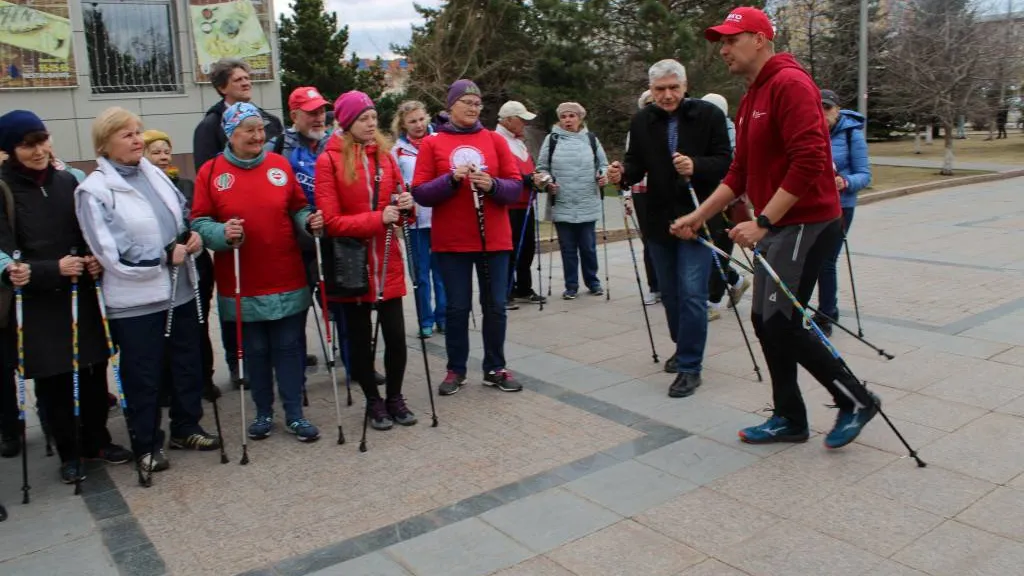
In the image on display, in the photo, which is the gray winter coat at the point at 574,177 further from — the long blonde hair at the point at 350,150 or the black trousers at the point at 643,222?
the long blonde hair at the point at 350,150

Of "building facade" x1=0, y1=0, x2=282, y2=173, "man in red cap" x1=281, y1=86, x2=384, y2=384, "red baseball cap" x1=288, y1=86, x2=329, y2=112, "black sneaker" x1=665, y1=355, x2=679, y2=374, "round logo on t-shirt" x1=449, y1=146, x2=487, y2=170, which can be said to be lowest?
"black sneaker" x1=665, y1=355, x2=679, y2=374

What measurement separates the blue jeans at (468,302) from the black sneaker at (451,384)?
1.4 inches

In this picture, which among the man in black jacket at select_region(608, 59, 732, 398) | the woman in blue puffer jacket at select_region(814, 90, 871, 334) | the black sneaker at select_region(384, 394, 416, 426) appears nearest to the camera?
the black sneaker at select_region(384, 394, 416, 426)

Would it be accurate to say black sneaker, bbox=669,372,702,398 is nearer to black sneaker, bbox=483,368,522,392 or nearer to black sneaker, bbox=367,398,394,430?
black sneaker, bbox=483,368,522,392

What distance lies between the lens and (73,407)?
15.0ft

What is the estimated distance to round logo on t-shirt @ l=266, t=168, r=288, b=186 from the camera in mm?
4840

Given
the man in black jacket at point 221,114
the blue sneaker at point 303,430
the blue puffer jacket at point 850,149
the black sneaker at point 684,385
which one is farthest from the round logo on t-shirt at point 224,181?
the blue puffer jacket at point 850,149

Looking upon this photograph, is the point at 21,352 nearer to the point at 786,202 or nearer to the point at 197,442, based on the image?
the point at 197,442

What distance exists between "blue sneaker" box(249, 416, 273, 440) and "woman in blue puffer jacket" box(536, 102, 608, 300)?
401 cm

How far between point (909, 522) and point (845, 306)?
4.41m

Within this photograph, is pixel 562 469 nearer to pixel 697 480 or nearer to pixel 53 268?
pixel 697 480

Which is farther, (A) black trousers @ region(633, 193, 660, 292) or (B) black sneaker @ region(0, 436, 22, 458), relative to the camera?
(A) black trousers @ region(633, 193, 660, 292)

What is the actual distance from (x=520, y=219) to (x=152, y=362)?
14.7 ft

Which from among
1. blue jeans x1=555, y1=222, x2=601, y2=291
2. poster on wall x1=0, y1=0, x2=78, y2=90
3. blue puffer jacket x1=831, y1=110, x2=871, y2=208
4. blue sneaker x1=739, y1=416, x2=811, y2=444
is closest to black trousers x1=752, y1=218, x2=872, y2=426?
blue sneaker x1=739, y1=416, x2=811, y2=444
